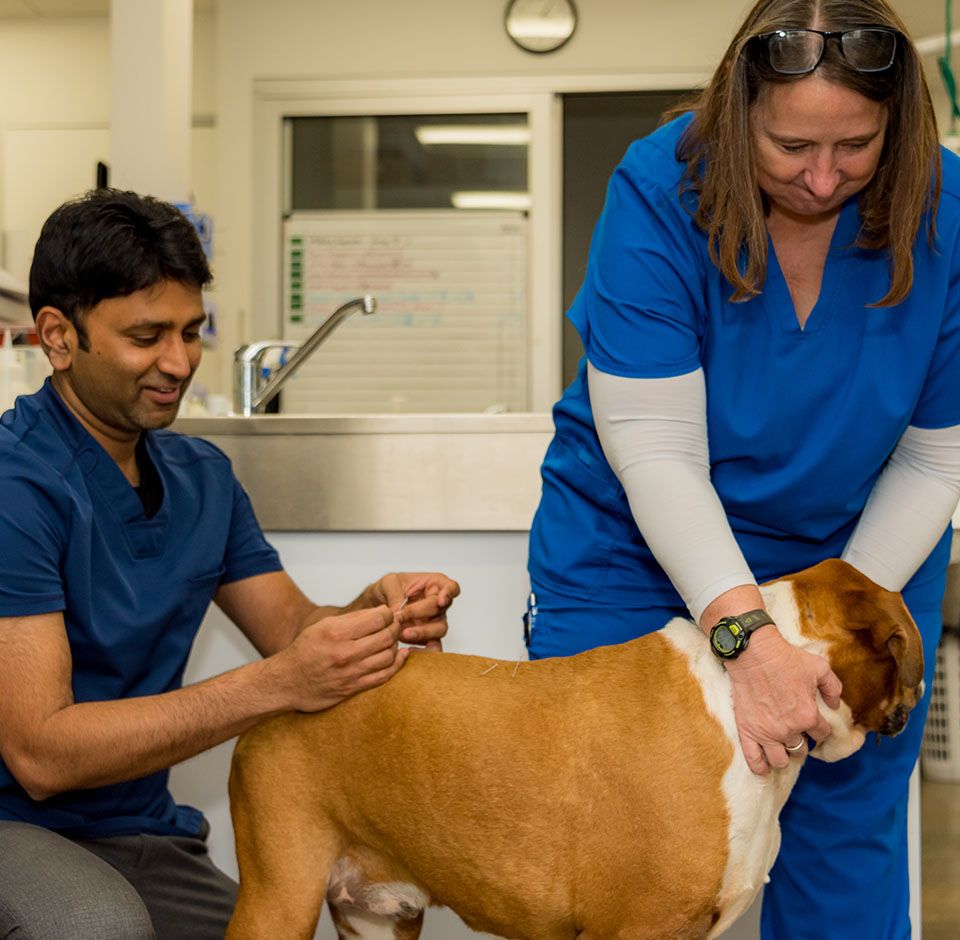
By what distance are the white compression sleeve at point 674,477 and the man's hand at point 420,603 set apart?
0.33 m

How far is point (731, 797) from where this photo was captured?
1154mm

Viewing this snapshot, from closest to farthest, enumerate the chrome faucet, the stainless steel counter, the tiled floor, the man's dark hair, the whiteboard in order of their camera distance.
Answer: the man's dark hair, the stainless steel counter, the chrome faucet, the tiled floor, the whiteboard

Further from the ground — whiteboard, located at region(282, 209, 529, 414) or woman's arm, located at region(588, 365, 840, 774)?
whiteboard, located at region(282, 209, 529, 414)

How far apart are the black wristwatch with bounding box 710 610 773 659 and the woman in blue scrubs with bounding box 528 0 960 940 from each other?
0.01m

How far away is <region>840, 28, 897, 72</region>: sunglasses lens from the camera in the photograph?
3.84 feet

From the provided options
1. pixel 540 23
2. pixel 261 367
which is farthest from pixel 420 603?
pixel 540 23

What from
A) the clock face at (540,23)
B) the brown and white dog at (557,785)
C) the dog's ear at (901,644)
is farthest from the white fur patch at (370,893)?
the clock face at (540,23)

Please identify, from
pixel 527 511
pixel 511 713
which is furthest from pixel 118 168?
pixel 511 713

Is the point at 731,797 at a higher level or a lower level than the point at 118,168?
lower

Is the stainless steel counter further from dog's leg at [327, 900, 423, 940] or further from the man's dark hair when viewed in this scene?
dog's leg at [327, 900, 423, 940]

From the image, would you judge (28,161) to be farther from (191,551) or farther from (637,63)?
(191,551)

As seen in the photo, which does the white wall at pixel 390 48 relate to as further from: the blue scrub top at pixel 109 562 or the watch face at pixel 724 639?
the watch face at pixel 724 639

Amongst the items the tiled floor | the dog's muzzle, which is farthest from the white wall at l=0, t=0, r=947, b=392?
the dog's muzzle

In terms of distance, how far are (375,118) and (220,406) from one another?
2.84 m
